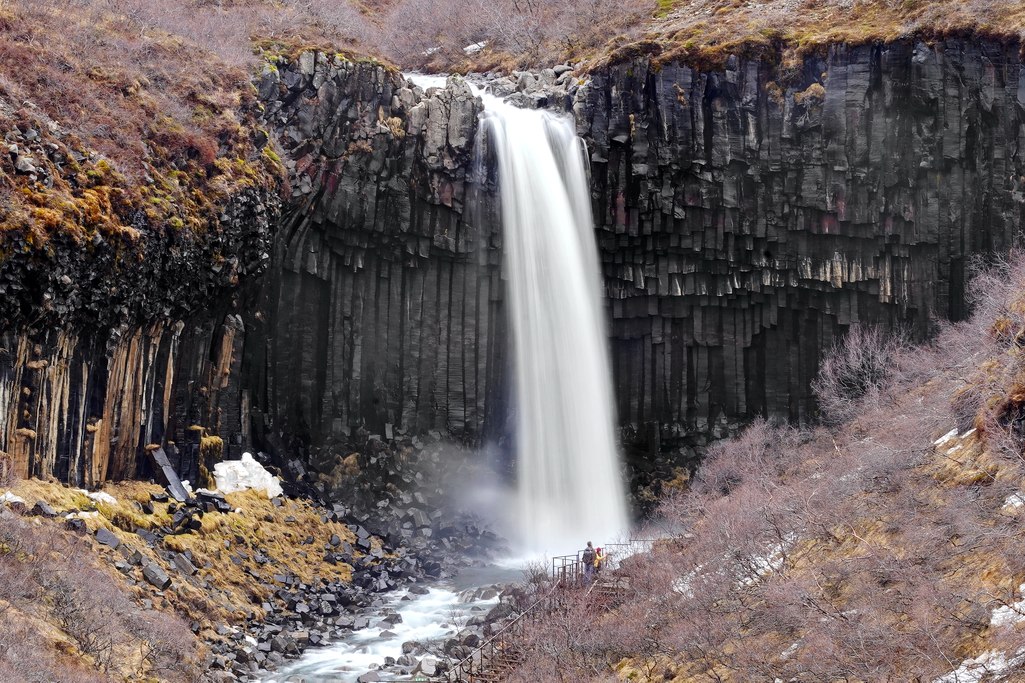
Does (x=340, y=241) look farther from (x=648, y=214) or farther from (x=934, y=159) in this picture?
(x=934, y=159)

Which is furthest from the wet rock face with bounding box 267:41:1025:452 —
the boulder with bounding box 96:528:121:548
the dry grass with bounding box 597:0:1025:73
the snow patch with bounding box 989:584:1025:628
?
the snow patch with bounding box 989:584:1025:628

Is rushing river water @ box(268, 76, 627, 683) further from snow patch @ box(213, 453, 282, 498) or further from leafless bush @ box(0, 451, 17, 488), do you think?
leafless bush @ box(0, 451, 17, 488)

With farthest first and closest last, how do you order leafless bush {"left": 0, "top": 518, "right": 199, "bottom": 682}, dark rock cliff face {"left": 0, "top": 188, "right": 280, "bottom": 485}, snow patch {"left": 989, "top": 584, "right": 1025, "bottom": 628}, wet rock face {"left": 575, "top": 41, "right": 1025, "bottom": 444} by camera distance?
wet rock face {"left": 575, "top": 41, "right": 1025, "bottom": 444} → dark rock cliff face {"left": 0, "top": 188, "right": 280, "bottom": 485} → leafless bush {"left": 0, "top": 518, "right": 199, "bottom": 682} → snow patch {"left": 989, "top": 584, "right": 1025, "bottom": 628}

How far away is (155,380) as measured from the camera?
22703 mm

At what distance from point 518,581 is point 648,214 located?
13366 mm

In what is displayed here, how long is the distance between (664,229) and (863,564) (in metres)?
18.3

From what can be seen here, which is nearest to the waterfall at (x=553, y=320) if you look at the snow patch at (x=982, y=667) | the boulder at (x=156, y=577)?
the boulder at (x=156, y=577)

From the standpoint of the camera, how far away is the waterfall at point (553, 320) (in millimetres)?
30438

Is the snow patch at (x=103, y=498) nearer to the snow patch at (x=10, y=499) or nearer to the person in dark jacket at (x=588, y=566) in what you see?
the snow patch at (x=10, y=499)

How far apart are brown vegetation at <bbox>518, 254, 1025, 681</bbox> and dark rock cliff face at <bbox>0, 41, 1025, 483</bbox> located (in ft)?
28.2

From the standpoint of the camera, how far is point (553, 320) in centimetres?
3102

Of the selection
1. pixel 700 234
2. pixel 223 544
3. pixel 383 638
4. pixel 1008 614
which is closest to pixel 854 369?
pixel 700 234

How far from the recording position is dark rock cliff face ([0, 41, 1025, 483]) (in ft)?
92.9

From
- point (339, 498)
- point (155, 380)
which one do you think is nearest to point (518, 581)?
point (339, 498)
